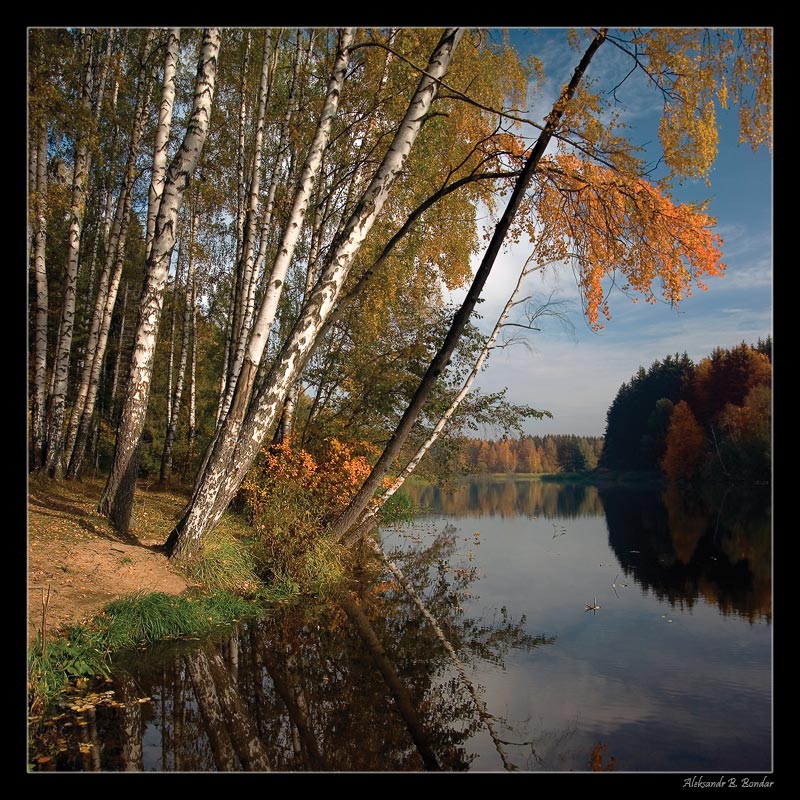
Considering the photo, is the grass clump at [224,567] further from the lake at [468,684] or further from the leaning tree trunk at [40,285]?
the leaning tree trunk at [40,285]

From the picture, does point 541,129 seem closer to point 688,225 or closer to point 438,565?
point 688,225

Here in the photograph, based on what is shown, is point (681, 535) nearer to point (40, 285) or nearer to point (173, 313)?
point (40, 285)

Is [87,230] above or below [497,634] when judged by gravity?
above

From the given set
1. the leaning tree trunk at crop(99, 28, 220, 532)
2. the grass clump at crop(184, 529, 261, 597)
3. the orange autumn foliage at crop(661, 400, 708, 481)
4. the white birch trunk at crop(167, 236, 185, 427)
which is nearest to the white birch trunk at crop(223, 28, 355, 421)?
the leaning tree trunk at crop(99, 28, 220, 532)

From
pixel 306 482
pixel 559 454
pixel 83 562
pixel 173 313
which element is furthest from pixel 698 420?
pixel 83 562

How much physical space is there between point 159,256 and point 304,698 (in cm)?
467

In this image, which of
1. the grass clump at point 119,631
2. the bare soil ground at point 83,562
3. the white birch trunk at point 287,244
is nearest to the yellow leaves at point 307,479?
the bare soil ground at point 83,562

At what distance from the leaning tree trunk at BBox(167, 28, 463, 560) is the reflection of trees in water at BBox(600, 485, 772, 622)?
18.1 feet

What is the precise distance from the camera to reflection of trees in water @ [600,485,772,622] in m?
7.11

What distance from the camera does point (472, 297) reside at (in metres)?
6.39

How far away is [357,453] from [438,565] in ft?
9.55

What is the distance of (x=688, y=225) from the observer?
5.82 meters

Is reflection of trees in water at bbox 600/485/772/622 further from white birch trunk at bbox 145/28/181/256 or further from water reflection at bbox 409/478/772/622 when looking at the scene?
white birch trunk at bbox 145/28/181/256
